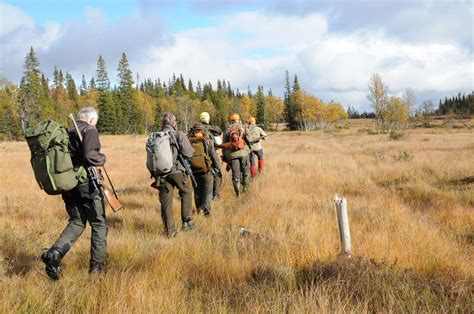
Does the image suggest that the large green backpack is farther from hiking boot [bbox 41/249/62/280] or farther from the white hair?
hiking boot [bbox 41/249/62/280]

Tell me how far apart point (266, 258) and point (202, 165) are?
284 cm

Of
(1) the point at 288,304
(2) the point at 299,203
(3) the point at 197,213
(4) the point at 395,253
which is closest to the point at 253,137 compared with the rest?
(2) the point at 299,203

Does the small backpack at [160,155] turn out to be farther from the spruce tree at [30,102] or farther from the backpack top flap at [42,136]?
the spruce tree at [30,102]

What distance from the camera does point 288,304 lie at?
10.4ft

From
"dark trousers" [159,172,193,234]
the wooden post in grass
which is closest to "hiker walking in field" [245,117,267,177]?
"dark trousers" [159,172,193,234]

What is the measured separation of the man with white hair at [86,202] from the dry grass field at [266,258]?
0.26m

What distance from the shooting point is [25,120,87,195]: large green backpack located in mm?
3814

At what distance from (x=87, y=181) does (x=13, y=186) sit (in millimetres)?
9616

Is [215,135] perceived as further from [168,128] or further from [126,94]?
[126,94]

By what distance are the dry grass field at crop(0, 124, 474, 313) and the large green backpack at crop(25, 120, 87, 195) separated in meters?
0.95

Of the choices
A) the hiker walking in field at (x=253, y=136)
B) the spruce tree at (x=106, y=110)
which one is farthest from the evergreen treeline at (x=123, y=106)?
the hiker walking in field at (x=253, y=136)

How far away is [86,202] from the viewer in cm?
425

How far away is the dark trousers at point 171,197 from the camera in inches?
233

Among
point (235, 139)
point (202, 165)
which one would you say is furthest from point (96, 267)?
point (235, 139)
